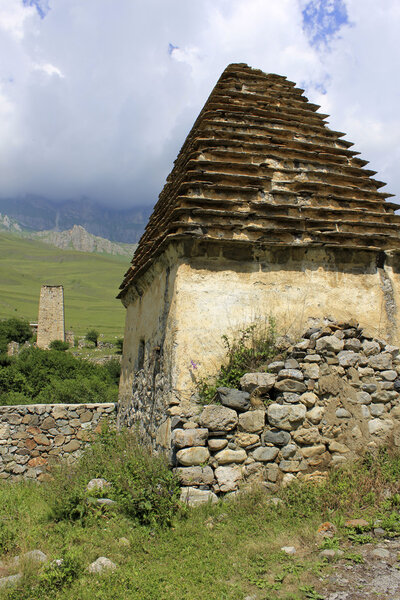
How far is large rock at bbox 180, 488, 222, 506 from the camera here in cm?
503

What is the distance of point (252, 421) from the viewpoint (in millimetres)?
5328

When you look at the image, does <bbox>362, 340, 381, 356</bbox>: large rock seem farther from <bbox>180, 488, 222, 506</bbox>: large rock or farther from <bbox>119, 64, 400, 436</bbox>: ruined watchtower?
<bbox>180, 488, 222, 506</bbox>: large rock

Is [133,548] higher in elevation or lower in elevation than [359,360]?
lower

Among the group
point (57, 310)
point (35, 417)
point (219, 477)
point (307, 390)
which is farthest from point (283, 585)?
point (57, 310)

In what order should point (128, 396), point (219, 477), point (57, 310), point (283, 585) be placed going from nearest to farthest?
point (283, 585)
point (219, 477)
point (128, 396)
point (57, 310)

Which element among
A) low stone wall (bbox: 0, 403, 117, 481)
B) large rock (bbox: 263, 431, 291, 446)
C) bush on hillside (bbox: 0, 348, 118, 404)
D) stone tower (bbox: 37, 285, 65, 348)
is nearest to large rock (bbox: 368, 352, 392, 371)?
large rock (bbox: 263, 431, 291, 446)

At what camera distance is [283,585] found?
356cm

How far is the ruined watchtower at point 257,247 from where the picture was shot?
6.32m

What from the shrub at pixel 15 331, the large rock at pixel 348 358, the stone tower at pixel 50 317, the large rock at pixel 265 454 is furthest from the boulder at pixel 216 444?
the shrub at pixel 15 331

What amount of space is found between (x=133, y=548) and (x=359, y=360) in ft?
11.6

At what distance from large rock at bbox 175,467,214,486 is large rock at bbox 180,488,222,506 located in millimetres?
78

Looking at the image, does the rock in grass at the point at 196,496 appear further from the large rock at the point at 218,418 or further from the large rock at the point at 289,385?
the large rock at the point at 289,385

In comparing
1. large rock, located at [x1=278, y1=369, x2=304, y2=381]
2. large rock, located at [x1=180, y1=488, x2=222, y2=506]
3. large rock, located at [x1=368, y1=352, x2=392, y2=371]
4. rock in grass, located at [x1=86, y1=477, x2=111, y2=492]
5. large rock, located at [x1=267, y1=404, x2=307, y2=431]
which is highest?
Answer: large rock, located at [x1=368, y1=352, x2=392, y2=371]

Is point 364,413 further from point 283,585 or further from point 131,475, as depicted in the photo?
point 131,475
